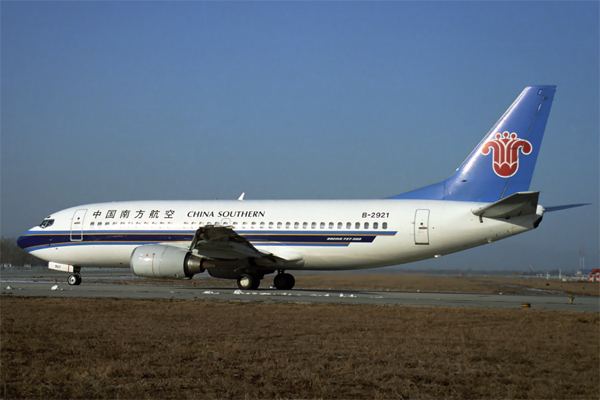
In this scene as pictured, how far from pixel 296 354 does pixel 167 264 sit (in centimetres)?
1478

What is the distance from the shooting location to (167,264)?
74.1 ft

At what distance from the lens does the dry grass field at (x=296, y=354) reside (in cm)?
659

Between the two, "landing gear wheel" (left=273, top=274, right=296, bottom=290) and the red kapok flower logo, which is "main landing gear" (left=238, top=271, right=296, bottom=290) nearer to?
"landing gear wheel" (left=273, top=274, right=296, bottom=290)

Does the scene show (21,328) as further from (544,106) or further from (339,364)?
(544,106)

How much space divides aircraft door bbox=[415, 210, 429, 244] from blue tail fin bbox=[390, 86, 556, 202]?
1421mm

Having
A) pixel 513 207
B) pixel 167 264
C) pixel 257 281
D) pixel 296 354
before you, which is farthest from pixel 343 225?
pixel 296 354

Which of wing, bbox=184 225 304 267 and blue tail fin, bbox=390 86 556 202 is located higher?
blue tail fin, bbox=390 86 556 202

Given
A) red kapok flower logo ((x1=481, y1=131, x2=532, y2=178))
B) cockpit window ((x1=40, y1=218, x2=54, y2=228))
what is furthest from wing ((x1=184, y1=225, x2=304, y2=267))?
cockpit window ((x1=40, y1=218, x2=54, y2=228))

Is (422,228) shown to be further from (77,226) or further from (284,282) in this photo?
(77,226)

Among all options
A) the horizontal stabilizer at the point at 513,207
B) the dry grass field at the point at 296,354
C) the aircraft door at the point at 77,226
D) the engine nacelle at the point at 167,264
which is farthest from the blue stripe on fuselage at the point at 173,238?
the dry grass field at the point at 296,354

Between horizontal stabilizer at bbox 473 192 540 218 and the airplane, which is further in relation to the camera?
the airplane

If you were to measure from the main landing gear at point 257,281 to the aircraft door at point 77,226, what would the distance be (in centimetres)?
845

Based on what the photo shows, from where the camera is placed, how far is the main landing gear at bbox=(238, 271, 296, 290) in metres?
23.7

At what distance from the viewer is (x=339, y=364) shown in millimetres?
7930
